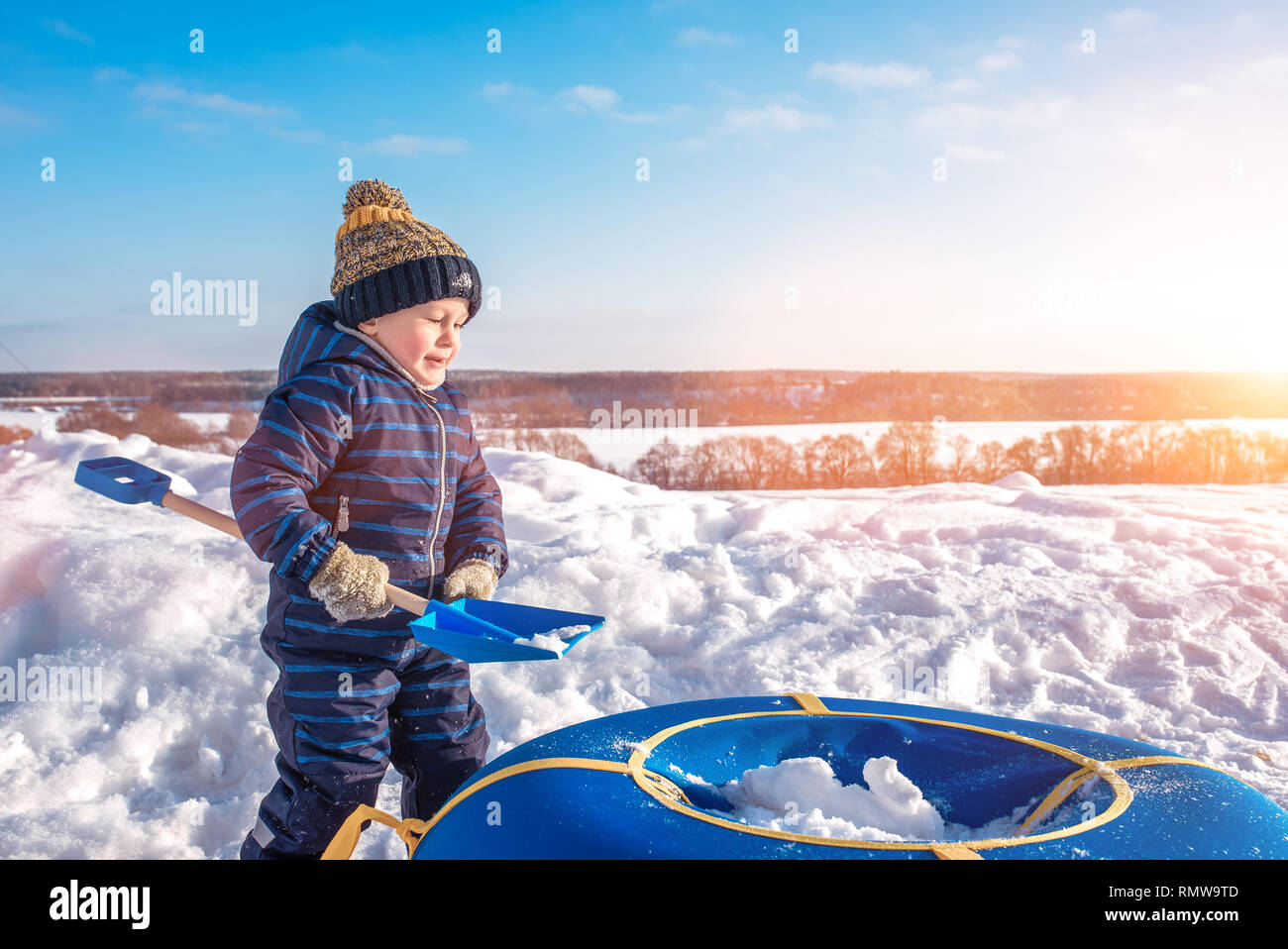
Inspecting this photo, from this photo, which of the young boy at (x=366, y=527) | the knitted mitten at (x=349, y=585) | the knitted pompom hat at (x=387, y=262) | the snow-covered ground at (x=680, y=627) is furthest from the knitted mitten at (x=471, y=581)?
the snow-covered ground at (x=680, y=627)

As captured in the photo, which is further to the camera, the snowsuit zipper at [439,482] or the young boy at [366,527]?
the snowsuit zipper at [439,482]

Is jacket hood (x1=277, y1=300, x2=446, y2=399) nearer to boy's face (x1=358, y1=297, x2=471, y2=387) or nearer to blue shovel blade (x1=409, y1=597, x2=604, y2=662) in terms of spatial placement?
boy's face (x1=358, y1=297, x2=471, y2=387)

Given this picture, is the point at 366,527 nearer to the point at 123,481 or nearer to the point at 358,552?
the point at 358,552

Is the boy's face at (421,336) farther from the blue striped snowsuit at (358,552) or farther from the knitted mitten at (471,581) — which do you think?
the knitted mitten at (471,581)

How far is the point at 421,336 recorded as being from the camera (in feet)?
6.73

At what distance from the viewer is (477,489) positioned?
2.27 metres

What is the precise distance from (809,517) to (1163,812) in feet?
12.8

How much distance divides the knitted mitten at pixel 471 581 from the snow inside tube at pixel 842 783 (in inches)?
14.6

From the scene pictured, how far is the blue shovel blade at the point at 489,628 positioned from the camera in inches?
68.0

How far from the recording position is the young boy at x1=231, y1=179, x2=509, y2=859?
1.81 m

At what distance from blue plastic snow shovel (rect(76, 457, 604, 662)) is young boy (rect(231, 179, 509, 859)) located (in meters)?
0.11
